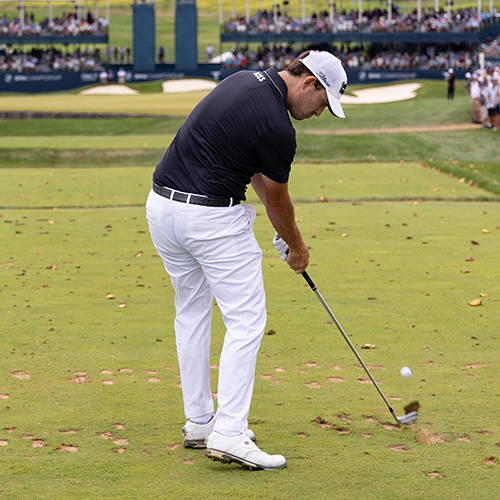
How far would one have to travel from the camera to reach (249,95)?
152 inches

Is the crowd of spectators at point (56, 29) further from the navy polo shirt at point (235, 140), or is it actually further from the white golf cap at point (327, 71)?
the white golf cap at point (327, 71)

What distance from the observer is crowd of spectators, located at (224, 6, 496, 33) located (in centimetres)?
5459

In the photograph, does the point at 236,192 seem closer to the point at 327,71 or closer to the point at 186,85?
the point at 327,71

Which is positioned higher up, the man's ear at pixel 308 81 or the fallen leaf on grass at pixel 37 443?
the man's ear at pixel 308 81

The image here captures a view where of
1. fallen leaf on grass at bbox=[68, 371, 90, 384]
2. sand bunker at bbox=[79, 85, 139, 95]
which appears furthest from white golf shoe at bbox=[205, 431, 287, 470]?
sand bunker at bbox=[79, 85, 139, 95]

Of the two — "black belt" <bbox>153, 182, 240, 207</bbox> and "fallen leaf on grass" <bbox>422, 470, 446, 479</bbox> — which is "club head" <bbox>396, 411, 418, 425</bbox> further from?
"black belt" <bbox>153, 182, 240, 207</bbox>

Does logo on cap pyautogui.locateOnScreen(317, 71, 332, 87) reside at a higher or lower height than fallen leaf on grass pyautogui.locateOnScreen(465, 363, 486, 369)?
higher

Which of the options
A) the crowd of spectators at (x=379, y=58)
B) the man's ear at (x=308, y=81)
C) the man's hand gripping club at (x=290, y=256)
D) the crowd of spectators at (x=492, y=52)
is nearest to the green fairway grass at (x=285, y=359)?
the man's hand gripping club at (x=290, y=256)

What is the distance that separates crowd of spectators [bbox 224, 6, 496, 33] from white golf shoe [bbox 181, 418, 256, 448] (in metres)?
54.7

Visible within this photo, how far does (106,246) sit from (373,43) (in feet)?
173

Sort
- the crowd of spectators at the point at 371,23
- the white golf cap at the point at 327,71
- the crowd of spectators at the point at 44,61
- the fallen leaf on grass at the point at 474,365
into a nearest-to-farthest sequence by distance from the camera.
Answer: the white golf cap at the point at 327,71, the fallen leaf on grass at the point at 474,365, the crowd of spectators at the point at 371,23, the crowd of spectators at the point at 44,61

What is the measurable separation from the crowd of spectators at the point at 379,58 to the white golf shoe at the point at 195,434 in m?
47.1

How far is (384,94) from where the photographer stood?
42375 millimetres

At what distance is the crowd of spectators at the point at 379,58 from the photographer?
5228 centimetres
